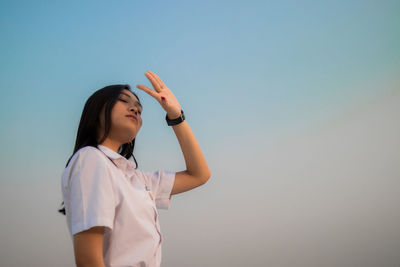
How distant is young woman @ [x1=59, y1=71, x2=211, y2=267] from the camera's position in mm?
960

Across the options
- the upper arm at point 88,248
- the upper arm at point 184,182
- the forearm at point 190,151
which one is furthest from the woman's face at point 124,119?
the upper arm at point 88,248

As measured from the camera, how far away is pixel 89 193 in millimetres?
989

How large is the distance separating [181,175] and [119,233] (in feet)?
1.96

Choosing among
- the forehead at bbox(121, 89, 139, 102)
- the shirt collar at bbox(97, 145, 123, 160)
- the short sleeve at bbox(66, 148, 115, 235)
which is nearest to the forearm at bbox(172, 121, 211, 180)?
the forehead at bbox(121, 89, 139, 102)

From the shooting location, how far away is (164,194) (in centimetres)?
155

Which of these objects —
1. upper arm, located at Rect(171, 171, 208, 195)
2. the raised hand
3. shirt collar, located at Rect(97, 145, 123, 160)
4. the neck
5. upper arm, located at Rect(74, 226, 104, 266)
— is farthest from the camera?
upper arm, located at Rect(171, 171, 208, 195)

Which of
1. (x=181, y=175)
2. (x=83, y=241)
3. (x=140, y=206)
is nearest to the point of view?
(x=83, y=241)

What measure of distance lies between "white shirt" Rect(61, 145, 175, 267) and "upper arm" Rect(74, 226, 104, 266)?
0.10 feet

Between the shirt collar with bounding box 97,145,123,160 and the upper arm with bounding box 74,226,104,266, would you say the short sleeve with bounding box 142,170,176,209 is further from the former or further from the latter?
the upper arm with bounding box 74,226,104,266

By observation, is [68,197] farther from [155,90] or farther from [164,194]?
[155,90]

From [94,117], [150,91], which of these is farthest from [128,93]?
[94,117]

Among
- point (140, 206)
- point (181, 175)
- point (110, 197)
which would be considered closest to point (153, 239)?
point (140, 206)

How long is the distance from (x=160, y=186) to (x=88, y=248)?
2.08 ft

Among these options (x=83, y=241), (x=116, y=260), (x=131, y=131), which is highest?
(x=131, y=131)
